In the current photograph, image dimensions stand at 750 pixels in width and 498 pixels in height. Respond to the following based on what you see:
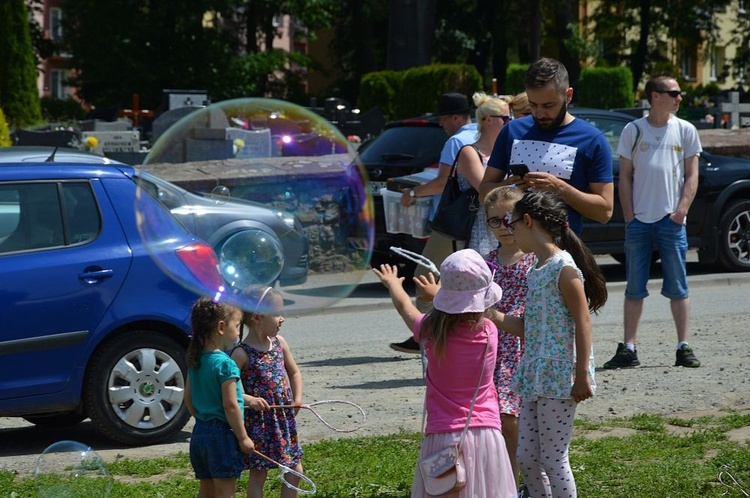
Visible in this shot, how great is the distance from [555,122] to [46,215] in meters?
3.10

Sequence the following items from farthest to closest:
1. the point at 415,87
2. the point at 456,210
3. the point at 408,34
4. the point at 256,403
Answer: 1. the point at 408,34
2. the point at 415,87
3. the point at 456,210
4. the point at 256,403

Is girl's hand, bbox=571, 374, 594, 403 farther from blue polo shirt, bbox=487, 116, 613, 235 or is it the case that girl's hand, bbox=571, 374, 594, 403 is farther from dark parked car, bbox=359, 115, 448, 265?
dark parked car, bbox=359, 115, 448, 265

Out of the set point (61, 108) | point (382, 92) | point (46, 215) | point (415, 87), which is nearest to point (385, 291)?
point (46, 215)

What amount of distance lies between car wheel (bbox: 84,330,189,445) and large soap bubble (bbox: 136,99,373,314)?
0.60 meters

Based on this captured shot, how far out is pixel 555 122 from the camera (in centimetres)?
542

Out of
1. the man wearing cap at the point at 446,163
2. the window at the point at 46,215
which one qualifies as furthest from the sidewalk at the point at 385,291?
the window at the point at 46,215

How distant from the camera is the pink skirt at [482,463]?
173 inches

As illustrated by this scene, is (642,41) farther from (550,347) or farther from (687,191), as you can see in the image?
(550,347)

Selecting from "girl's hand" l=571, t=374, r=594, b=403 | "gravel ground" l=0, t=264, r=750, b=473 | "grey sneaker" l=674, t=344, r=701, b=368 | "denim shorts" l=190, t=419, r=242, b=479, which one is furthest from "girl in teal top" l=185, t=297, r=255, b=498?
"grey sneaker" l=674, t=344, r=701, b=368

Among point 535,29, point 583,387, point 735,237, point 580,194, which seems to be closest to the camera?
point 583,387

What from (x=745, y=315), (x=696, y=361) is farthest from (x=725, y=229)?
(x=696, y=361)

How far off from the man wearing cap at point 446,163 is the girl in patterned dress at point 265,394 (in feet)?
7.73

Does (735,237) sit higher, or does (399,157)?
(399,157)

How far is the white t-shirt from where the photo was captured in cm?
842
